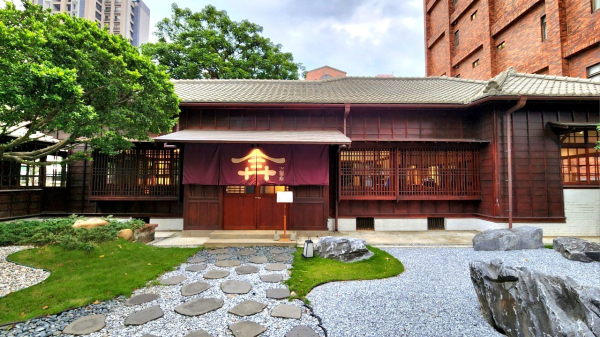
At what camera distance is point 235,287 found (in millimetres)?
4441

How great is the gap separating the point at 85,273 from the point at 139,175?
5058mm

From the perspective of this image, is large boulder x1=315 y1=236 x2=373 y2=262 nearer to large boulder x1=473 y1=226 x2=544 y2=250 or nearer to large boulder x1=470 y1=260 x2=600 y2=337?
large boulder x1=470 y1=260 x2=600 y2=337

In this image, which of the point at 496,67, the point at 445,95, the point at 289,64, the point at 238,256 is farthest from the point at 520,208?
the point at 289,64

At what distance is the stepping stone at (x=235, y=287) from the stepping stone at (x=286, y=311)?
2.71ft

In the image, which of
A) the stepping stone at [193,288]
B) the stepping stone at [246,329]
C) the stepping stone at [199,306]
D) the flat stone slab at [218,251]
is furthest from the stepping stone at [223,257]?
the stepping stone at [246,329]

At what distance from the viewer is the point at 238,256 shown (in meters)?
6.32

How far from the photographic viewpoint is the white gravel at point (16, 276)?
4.25 metres

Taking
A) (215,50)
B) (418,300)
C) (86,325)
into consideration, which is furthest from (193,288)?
(215,50)

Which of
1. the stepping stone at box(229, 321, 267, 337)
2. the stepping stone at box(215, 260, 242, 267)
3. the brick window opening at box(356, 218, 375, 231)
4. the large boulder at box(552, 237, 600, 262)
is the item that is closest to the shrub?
the stepping stone at box(215, 260, 242, 267)

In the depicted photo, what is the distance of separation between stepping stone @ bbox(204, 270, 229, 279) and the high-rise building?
46.9m

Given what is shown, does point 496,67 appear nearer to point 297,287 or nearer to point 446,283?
point 446,283

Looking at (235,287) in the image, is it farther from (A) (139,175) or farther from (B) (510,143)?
(B) (510,143)

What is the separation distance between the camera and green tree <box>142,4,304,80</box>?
63.2 feet

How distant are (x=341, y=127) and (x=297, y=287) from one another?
6.18m
